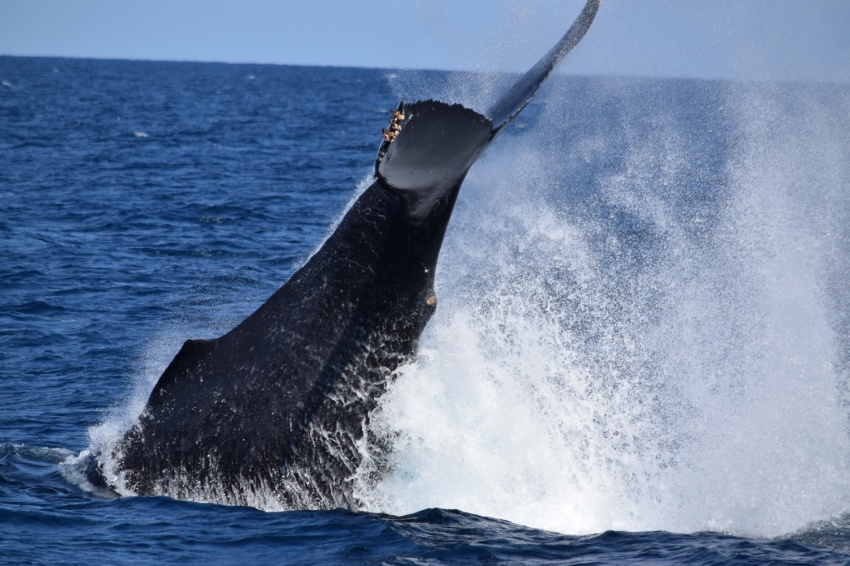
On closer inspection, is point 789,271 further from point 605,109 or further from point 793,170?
point 605,109

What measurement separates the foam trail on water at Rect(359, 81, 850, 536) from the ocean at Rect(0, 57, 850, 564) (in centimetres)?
3

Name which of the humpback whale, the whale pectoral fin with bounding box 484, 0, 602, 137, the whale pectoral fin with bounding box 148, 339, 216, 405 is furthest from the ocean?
the whale pectoral fin with bounding box 484, 0, 602, 137

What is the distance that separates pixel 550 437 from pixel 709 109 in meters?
38.5

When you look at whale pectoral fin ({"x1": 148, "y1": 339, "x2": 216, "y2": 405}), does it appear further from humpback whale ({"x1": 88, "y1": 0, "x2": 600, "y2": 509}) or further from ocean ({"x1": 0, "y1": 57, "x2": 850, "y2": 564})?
ocean ({"x1": 0, "y1": 57, "x2": 850, "y2": 564})

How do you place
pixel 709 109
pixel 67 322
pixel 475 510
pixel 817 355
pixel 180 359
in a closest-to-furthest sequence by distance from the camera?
pixel 180 359, pixel 475 510, pixel 817 355, pixel 67 322, pixel 709 109

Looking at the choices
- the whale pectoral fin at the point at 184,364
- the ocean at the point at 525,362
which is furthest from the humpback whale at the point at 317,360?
the ocean at the point at 525,362

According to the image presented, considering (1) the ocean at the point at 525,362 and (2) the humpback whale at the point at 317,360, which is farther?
(1) the ocean at the point at 525,362

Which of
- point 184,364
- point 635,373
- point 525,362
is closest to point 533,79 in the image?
point 184,364

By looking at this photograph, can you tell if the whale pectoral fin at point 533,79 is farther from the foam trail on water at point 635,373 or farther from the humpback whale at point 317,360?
the foam trail on water at point 635,373

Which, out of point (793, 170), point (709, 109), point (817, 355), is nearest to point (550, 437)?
point (817, 355)

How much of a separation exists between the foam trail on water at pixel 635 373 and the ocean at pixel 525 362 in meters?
0.03

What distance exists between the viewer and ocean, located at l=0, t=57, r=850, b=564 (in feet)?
23.7

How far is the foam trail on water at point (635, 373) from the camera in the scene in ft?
26.1

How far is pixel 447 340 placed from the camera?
843 centimetres
